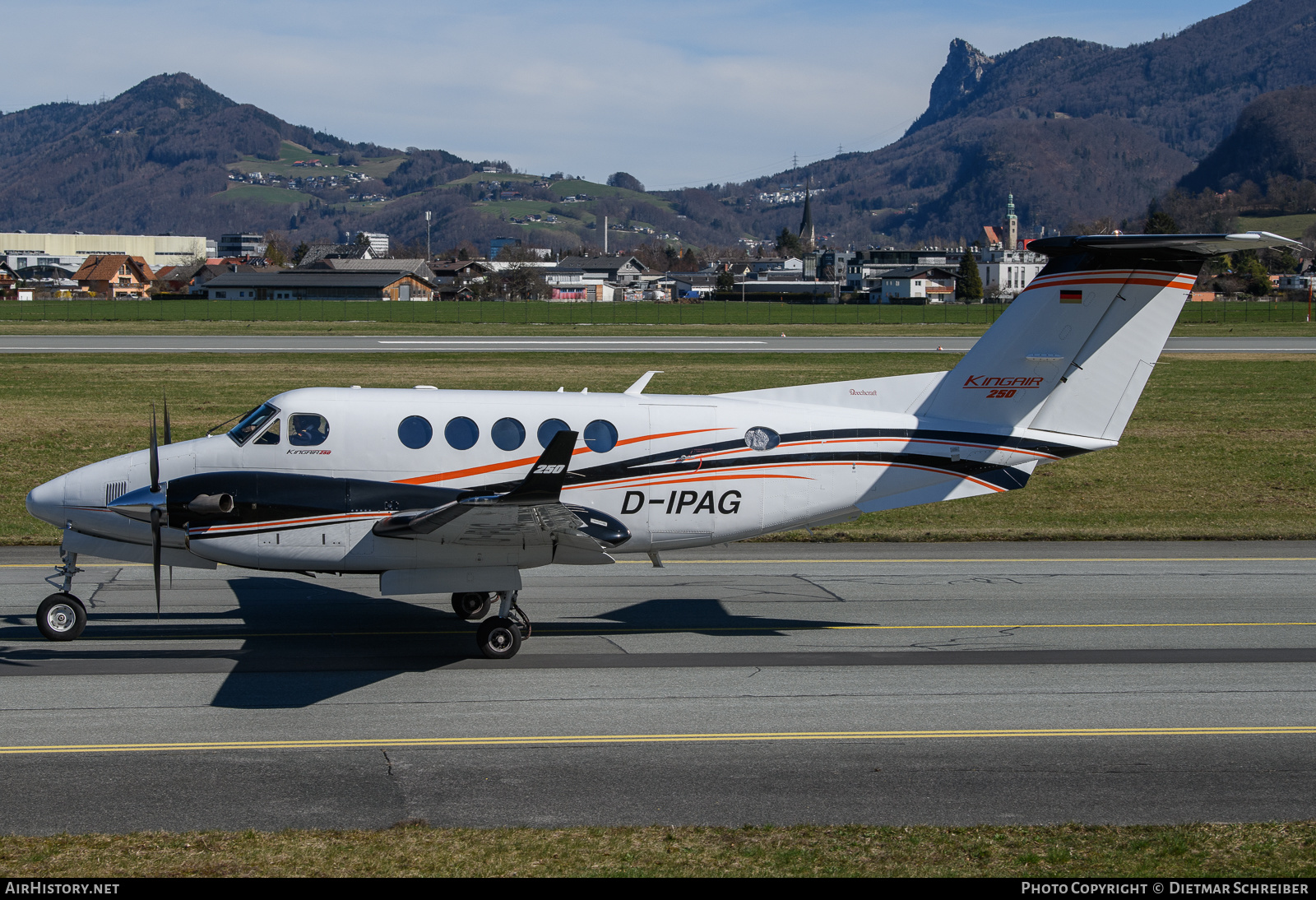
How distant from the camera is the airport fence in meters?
94.3

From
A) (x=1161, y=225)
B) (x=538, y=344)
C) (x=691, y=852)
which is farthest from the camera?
(x=1161, y=225)

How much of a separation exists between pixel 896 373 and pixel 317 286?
127070 mm

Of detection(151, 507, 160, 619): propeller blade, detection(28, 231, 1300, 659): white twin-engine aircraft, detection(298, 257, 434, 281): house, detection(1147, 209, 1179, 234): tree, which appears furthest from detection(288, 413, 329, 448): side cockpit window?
detection(298, 257, 434, 281): house

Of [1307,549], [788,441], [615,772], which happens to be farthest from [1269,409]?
[615,772]

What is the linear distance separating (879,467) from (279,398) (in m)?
7.34

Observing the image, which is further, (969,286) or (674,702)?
(969,286)

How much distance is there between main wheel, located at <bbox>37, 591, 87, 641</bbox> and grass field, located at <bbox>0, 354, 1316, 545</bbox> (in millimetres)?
7289

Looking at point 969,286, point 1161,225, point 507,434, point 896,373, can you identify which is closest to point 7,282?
point 969,286

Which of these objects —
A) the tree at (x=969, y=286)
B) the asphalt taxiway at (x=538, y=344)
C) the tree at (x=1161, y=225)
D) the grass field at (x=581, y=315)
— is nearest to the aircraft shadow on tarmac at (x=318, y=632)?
the asphalt taxiway at (x=538, y=344)

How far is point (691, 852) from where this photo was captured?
8047 millimetres

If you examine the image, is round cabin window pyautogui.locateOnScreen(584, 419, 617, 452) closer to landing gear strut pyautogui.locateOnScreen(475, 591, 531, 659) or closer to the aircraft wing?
the aircraft wing

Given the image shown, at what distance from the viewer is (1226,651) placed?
44.4ft

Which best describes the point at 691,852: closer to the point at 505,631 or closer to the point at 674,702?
the point at 674,702

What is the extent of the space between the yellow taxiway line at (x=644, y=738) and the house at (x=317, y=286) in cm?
15064
